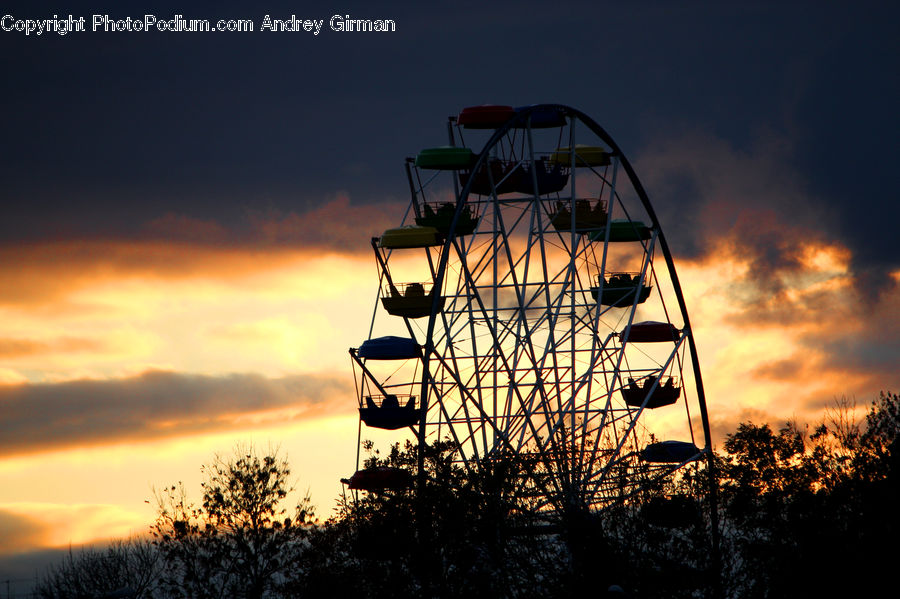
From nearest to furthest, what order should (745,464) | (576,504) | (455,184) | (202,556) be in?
(576,504), (455,184), (745,464), (202,556)

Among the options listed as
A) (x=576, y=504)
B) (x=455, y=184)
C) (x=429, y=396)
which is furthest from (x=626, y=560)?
→ (x=455, y=184)

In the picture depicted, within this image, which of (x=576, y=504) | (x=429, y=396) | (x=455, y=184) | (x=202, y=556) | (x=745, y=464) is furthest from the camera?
(x=202, y=556)

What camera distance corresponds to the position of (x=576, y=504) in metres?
30.5

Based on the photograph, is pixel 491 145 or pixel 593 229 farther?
pixel 593 229

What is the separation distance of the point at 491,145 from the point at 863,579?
1416 centimetres

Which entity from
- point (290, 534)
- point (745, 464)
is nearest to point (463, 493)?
point (745, 464)

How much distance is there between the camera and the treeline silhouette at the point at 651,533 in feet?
91.0

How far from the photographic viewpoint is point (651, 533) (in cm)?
3017

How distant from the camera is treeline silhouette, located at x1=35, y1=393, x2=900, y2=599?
2773 cm

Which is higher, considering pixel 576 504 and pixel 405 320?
pixel 405 320

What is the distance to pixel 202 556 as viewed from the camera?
4422 cm

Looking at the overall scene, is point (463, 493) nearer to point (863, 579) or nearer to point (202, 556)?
point (863, 579)

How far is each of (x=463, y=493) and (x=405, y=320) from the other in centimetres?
753

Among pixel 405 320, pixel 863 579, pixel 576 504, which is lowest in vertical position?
pixel 863 579
